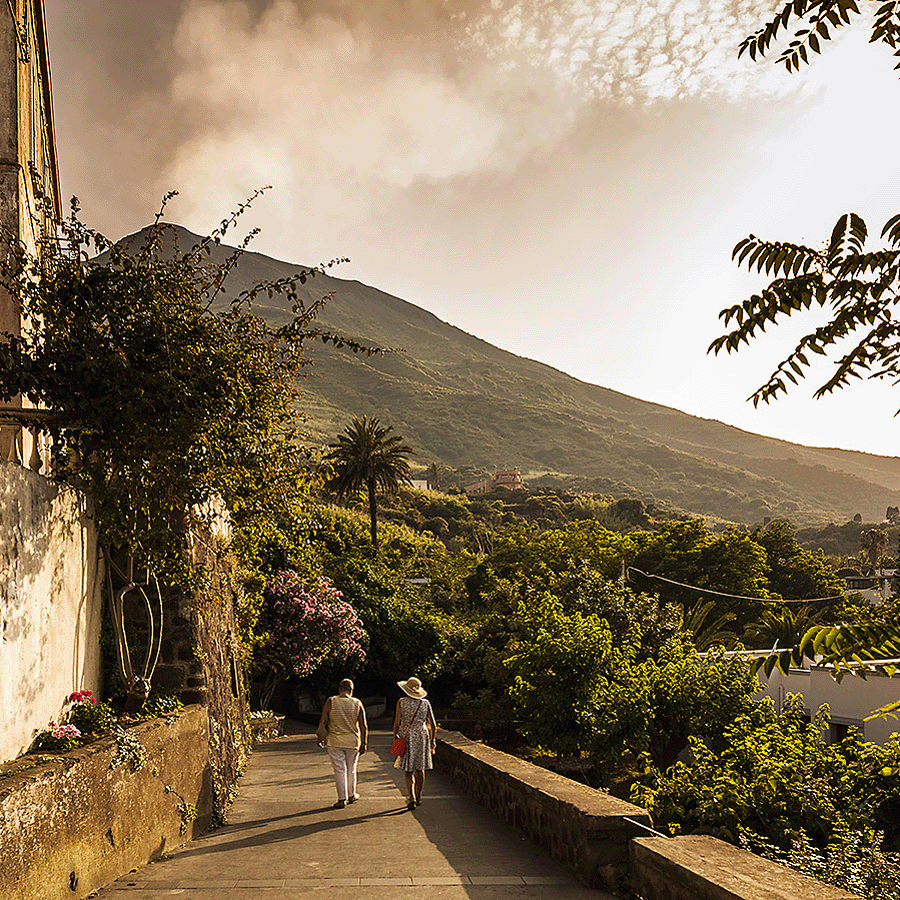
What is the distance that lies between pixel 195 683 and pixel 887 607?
7.97 metres

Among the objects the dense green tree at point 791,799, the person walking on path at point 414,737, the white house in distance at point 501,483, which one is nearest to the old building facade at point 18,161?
the person walking on path at point 414,737

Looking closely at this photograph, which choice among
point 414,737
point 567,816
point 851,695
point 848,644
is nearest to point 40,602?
point 567,816

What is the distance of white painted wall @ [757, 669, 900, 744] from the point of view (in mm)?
22219

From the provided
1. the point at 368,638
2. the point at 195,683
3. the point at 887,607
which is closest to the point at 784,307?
the point at 887,607

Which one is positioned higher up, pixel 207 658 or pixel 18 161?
Result: pixel 18 161

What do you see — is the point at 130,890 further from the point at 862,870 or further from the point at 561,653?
the point at 561,653

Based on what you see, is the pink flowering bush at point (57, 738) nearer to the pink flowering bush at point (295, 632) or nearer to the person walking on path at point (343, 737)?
the person walking on path at point (343, 737)

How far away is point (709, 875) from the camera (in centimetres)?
477

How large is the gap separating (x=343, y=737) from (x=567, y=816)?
3.78m

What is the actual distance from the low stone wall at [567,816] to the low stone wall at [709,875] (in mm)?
558

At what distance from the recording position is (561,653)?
42.2 feet

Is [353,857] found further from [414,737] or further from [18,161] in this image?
[18,161]

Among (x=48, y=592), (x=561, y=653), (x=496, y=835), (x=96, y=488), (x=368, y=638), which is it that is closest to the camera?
(x=48, y=592)

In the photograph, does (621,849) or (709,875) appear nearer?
(709,875)
